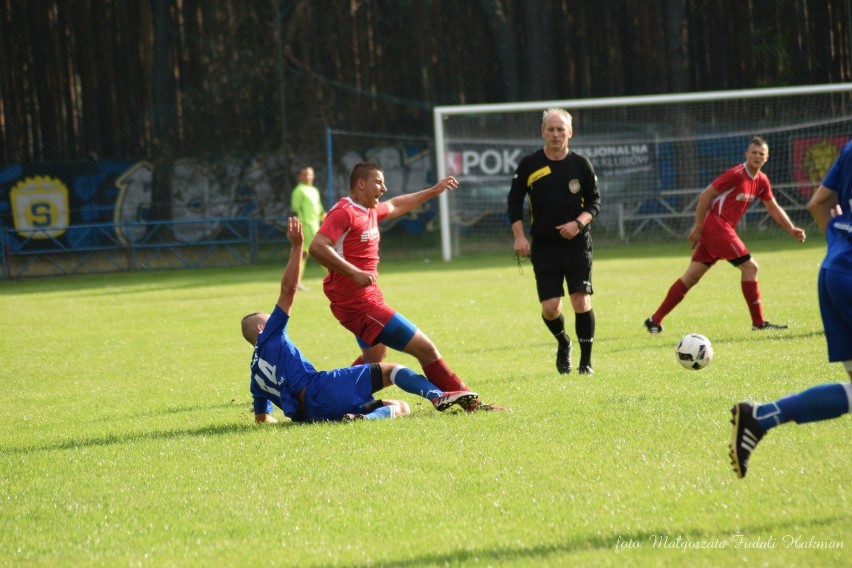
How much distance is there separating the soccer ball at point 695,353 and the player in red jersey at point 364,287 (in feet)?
5.87

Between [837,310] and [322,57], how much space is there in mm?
25811

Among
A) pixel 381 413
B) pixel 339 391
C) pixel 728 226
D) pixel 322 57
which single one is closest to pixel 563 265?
pixel 381 413

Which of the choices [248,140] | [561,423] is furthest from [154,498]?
[248,140]

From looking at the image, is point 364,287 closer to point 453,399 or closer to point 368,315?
point 368,315

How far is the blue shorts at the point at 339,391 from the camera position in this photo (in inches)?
269

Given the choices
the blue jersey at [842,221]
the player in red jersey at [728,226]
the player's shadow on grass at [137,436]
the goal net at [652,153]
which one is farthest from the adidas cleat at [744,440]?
the goal net at [652,153]

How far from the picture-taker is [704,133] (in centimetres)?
2569

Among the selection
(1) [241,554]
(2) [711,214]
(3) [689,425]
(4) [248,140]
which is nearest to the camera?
(1) [241,554]

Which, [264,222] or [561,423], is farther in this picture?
[264,222]

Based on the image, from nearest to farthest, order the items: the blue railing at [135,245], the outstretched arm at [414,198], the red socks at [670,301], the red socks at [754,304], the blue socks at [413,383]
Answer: the blue socks at [413,383], the outstretched arm at [414,198], the red socks at [754,304], the red socks at [670,301], the blue railing at [135,245]

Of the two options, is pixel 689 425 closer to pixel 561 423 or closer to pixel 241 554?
pixel 561 423

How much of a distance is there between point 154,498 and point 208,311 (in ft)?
33.3

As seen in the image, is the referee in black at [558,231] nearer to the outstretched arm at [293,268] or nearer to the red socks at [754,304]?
the outstretched arm at [293,268]

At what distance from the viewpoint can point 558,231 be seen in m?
8.45
